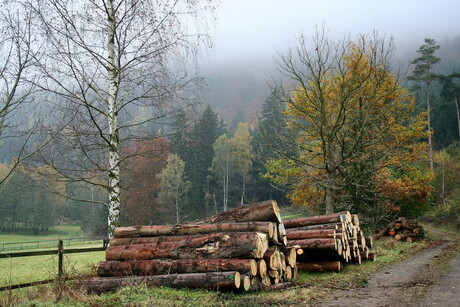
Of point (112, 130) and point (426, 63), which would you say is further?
point (426, 63)

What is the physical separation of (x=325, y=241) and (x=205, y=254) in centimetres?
407

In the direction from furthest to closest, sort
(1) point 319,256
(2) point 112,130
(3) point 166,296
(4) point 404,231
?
(4) point 404,231, (1) point 319,256, (2) point 112,130, (3) point 166,296

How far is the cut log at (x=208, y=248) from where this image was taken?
23.0 ft

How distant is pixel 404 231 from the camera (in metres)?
18.1

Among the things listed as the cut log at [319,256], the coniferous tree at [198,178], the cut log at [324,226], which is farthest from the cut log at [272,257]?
the coniferous tree at [198,178]

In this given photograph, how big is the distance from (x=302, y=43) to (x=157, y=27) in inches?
338

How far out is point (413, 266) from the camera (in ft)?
35.4

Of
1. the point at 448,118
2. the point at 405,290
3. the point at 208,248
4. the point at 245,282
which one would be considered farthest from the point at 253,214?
the point at 448,118

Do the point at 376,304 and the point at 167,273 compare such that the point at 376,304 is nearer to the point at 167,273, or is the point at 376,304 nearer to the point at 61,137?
the point at 167,273

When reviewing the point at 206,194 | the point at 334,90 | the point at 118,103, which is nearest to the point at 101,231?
the point at 206,194

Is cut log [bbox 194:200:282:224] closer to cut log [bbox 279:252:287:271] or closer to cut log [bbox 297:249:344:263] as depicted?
cut log [bbox 279:252:287:271]

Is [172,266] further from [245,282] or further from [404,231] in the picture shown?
[404,231]

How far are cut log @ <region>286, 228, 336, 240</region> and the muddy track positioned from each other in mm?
1505

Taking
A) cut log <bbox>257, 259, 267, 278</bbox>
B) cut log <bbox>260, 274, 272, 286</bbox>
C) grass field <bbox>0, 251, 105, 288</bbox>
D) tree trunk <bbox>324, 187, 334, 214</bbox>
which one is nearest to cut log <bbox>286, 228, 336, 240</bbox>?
cut log <bbox>260, 274, 272, 286</bbox>
